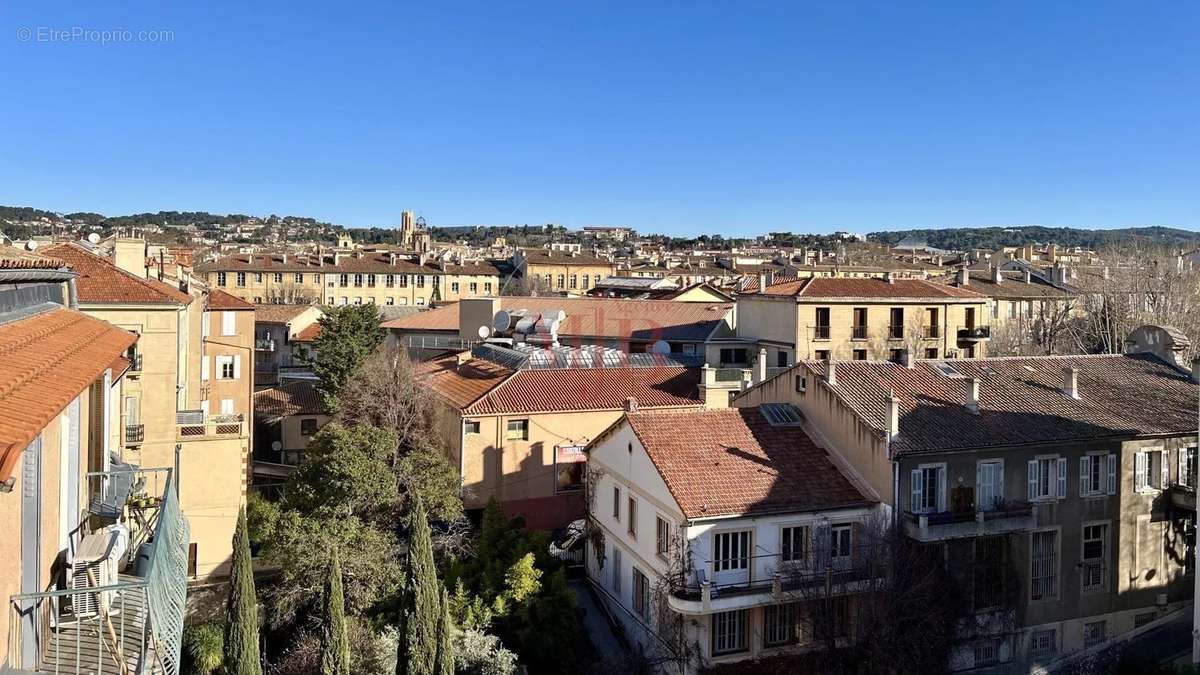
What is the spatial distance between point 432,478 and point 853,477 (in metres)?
11.2

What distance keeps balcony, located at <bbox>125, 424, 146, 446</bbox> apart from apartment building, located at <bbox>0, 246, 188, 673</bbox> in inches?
601

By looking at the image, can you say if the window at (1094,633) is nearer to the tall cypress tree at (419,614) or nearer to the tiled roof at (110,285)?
the tall cypress tree at (419,614)

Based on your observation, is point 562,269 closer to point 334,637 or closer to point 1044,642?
point 1044,642

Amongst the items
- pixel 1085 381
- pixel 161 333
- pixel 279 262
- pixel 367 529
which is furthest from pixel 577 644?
pixel 279 262

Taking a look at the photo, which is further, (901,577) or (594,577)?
(594,577)

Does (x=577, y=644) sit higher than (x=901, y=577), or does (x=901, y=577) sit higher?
(x=901, y=577)

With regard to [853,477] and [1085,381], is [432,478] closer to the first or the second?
[853,477]

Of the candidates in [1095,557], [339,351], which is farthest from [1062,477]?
[339,351]

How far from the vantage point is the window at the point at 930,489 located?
20.3 m

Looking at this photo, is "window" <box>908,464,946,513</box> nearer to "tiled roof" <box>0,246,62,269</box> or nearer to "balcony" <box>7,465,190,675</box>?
"balcony" <box>7,465,190,675</box>

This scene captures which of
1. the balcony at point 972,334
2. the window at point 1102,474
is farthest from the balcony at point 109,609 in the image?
the balcony at point 972,334

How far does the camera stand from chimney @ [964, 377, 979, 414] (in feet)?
72.6

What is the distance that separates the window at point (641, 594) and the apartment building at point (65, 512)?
528 inches

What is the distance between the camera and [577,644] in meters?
21.1
